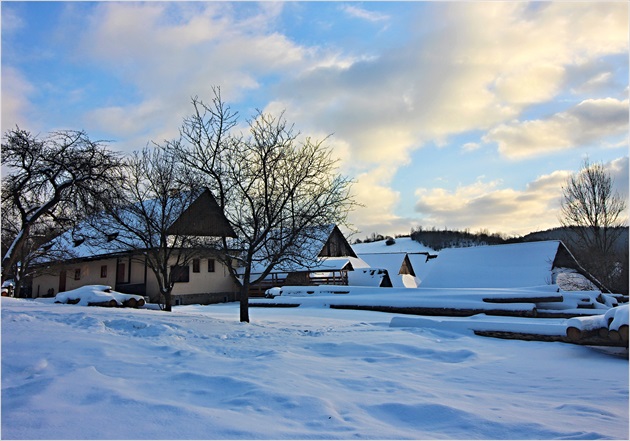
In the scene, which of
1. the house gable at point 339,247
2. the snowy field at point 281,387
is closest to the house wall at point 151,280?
the house gable at point 339,247

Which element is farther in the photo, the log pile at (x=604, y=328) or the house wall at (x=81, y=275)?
the house wall at (x=81, y=275)

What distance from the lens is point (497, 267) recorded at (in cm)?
3684

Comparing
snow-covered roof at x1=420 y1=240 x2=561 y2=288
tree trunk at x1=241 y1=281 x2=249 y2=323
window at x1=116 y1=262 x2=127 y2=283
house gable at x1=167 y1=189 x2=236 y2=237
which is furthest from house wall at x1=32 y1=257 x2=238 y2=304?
snow-covered roof at x1=420 y1=240 x2=561 y2=288

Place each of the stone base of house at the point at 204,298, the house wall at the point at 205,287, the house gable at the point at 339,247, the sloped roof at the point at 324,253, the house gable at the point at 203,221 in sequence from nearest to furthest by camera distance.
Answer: the sloped roof at the point at 324,253 < the house gable at the point at 203,221 < the stone base of house at the point at 204,298 < the house wall at the point at 205,287 < the house gable at the point at 339,247

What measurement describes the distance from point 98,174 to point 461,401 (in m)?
10.8

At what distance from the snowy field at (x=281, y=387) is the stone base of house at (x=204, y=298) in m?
21.2

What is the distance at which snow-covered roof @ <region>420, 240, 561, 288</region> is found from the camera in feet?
114

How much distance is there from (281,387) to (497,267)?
35.0 meters

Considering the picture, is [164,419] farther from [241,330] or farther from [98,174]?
[98,174]

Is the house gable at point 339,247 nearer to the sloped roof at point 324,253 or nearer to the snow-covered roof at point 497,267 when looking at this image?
the sloped roof at point 324,253

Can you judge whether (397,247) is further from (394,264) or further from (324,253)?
(324,253)

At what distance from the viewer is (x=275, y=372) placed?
631 cm

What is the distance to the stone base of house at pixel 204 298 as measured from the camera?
100ft

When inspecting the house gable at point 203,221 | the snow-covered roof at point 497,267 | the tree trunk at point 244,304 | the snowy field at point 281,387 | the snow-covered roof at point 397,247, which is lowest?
the snowy field at point 281,387
